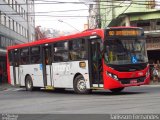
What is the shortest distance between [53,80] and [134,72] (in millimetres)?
5510

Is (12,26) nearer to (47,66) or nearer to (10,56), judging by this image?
(10,56)

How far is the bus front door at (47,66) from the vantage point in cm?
2291

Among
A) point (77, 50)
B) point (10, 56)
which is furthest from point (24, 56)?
point (77, 50)

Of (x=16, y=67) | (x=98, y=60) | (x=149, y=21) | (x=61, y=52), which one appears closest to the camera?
(x=98, y=60)

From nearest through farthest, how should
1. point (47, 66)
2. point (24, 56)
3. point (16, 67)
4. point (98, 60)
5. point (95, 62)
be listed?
1. point (98, 60)
2. point (95, 62)
3. point (47, 66)
4. point (24, 56)
5. point (16, 67)

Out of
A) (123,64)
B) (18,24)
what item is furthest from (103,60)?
(18,24)

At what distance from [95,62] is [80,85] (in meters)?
1.77

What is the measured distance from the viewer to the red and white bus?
18.6 metres

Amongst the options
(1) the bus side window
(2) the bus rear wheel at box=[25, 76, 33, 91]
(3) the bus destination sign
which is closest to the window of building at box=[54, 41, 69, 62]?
(3) the bus destination sign

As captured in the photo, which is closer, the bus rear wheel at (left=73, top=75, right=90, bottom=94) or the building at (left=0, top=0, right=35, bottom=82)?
the bus rear wheel at (left=73, top=75, right=90, bottom=94)

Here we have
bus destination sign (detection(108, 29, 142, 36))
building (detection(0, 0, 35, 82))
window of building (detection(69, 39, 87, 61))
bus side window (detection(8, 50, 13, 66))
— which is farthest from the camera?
building (detection(0, 0, 35, 82))

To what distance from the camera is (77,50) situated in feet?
66.7

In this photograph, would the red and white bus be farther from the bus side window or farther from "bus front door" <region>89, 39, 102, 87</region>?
the bus side window

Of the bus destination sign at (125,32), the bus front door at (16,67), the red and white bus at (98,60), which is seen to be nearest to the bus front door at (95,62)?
the red and white bus at (98,60)
